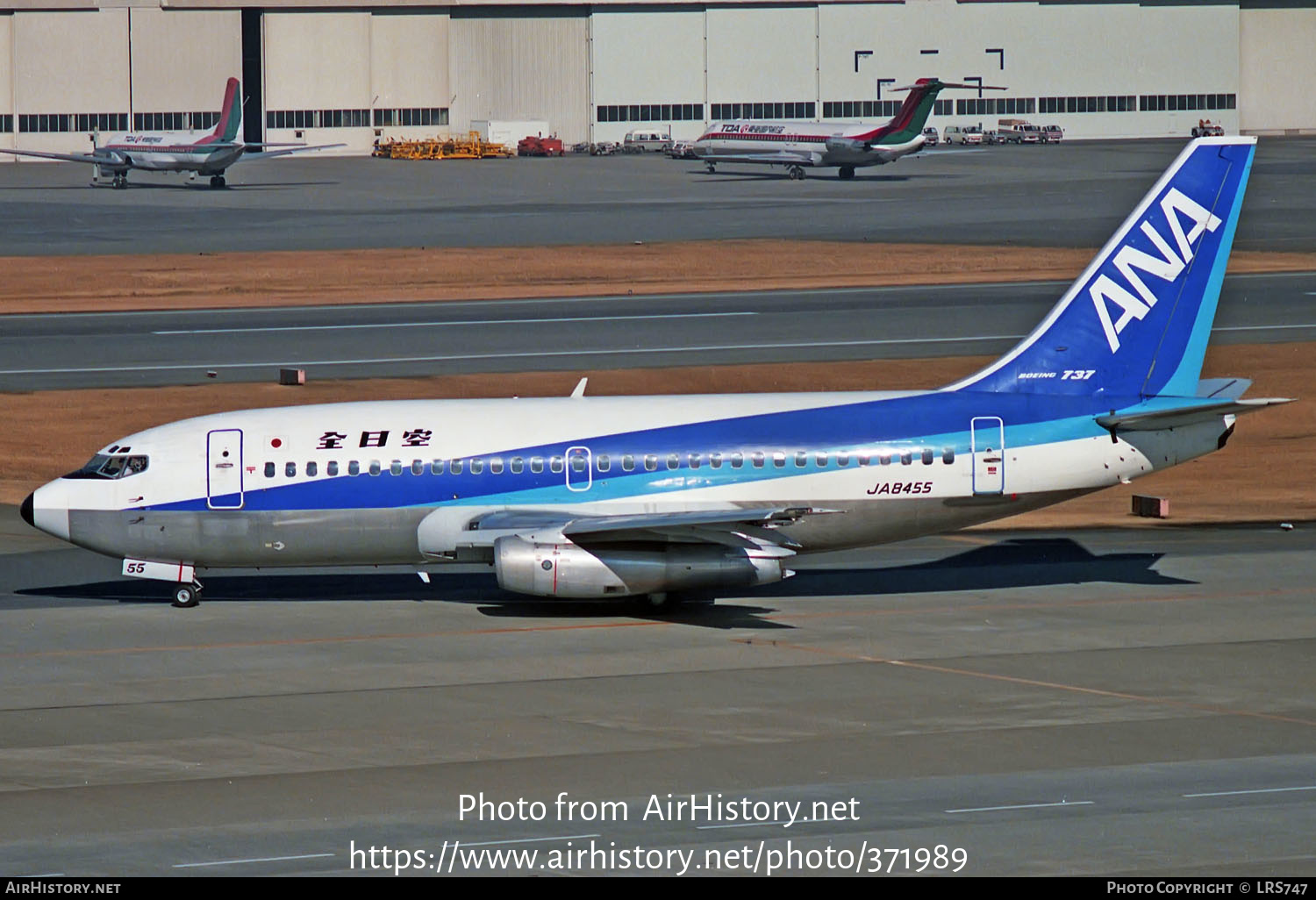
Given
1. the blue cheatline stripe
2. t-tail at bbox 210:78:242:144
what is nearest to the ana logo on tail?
the blue cheatline stripe

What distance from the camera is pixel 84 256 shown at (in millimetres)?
102625

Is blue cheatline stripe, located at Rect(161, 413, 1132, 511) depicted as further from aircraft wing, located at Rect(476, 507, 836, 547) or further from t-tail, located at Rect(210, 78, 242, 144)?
t-tail, located at Rect(210, 78, 242, 144)

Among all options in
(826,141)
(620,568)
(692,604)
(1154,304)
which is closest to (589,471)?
(620,568)

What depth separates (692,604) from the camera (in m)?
37.2

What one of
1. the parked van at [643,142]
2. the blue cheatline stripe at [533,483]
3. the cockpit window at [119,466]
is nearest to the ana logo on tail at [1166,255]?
the blue cheatline stripe at [533,483]

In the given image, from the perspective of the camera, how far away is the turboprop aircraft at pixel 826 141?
154125 mm

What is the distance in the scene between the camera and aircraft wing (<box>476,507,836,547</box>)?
33.8 metres

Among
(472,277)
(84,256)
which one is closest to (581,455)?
(472,277)

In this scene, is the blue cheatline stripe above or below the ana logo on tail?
below

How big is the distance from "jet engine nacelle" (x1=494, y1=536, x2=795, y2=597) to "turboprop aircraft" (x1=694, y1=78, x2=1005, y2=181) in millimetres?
121696

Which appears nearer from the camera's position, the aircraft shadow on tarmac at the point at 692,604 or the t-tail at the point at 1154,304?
the aircraft shadow on tarmac at the point at 692,604

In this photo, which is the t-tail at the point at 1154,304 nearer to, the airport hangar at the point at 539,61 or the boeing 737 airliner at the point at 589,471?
the boeing 737 airliner at the point at 589,471

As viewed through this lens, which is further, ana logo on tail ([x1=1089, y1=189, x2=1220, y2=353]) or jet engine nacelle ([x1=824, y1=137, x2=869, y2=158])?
jet engine nacelle ([x1=824, y1=137, x2=869, y2=158])

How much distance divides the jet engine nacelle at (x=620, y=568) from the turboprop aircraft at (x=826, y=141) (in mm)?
121696
